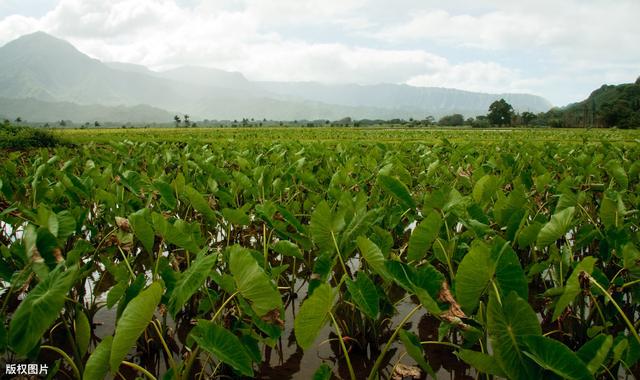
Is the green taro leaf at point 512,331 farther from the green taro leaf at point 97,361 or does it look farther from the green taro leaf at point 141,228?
the green taro leaf at point 141,228

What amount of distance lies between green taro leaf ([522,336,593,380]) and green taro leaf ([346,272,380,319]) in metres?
0.47

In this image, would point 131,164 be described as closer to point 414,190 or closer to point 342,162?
point 342,162

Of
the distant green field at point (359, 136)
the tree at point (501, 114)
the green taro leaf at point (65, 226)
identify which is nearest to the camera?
the green taro leaf at point (65, 226)

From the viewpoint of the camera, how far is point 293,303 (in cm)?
239

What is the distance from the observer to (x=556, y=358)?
954 mm

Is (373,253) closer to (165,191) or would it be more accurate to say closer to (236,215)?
(236,215)

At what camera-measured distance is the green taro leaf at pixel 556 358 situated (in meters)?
0.93

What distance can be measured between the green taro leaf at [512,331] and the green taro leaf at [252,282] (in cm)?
58

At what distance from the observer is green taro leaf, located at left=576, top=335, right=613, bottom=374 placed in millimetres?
991

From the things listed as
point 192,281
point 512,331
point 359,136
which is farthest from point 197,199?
point 359,136

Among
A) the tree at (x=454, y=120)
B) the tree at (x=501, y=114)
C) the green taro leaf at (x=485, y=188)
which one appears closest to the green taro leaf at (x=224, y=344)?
the green taro leaf at (x=485, y=188)

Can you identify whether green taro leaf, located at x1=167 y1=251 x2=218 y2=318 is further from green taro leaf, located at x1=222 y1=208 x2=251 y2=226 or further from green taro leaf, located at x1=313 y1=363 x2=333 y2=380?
green taro leaf, located at x1=222 y1=208 x2=251 y2=226

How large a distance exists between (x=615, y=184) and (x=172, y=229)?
3.50 m

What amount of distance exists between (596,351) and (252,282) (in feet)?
2.81
